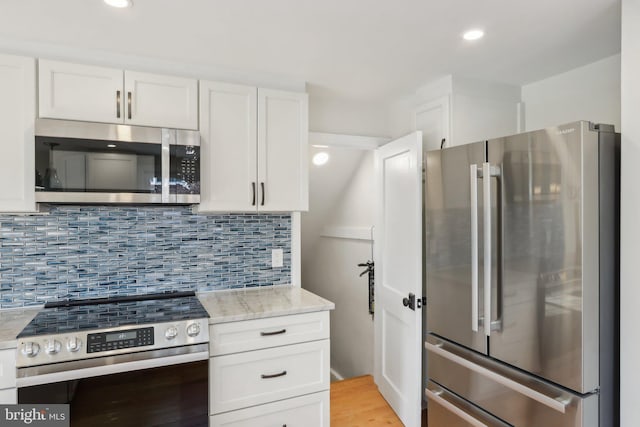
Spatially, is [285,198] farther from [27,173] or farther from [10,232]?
[10,232]

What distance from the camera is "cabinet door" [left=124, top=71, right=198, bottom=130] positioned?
2107mm

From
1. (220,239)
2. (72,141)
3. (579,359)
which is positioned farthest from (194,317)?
(579,359)

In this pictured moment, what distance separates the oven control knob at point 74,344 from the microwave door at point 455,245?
1772 millimetres

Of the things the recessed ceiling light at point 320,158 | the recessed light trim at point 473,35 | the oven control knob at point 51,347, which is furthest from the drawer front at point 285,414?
the recessed ceiling light at point 320,158

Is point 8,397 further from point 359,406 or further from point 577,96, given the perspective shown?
point 577,96

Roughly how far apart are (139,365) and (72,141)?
1134 mm

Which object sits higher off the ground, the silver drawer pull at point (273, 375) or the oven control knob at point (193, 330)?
the oven control knob at point (193, 330)

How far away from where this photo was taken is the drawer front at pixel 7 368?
1599 millimetres

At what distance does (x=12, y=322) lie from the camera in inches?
73.0

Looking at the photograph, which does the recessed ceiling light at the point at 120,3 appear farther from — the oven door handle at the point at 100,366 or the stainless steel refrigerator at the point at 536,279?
the stainless steel refrigerator at the point at 536,279

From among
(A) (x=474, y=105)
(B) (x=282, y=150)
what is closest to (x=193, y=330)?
(B) (x=282, y=150)

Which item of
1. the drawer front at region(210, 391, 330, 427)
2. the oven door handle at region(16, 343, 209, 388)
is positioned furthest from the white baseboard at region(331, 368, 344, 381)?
the oven door handle at region(16, 343, 209, 388)

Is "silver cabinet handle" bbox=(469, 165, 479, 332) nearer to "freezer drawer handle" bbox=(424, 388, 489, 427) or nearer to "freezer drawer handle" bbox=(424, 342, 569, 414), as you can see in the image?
"freezer drawer handle" bbox=(424, 342, 569, 414)

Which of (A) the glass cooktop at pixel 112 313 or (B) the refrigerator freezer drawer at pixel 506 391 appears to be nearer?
(B) the refrigerator freezer drawer at pixel 506 391
